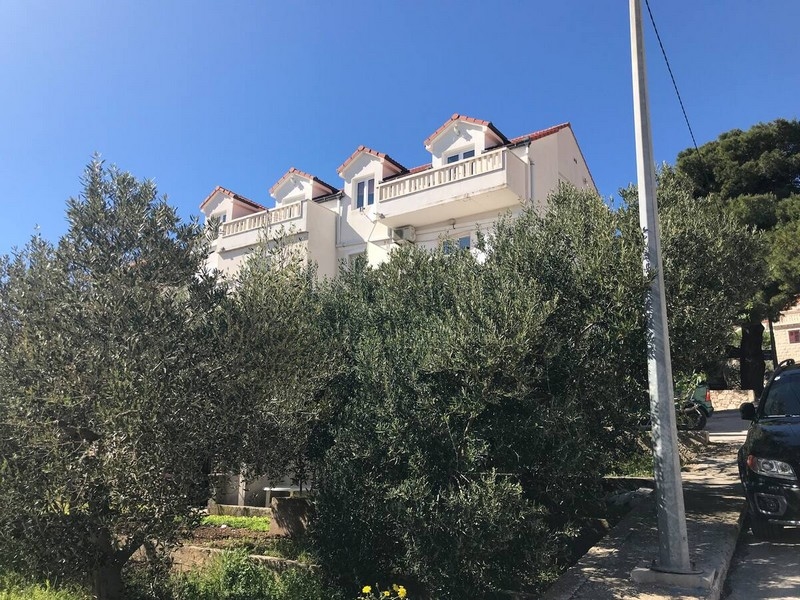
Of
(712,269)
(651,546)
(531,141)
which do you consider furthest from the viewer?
(531,141)

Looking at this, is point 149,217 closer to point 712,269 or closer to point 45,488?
point 45,488

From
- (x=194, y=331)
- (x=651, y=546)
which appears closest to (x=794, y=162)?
(x=651, y=546)

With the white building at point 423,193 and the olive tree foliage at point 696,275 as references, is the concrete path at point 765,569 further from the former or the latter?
the white building at point 423,193

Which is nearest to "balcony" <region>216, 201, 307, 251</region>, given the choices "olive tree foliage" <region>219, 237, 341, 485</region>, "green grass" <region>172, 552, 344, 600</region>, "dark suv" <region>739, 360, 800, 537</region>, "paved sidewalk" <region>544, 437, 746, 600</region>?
"olive tree foliage" <region>219, 237, 341, 485</region>

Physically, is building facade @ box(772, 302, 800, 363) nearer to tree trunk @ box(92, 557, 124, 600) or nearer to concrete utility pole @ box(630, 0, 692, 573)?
concrete utility pole @ box(630, 0, 692, 573)

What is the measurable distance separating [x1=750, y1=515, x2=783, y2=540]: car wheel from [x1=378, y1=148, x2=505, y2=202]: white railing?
33.0ft

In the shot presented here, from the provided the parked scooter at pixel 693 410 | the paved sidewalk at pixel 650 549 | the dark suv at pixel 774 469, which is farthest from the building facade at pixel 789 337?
the dark suv at pixel 774 469

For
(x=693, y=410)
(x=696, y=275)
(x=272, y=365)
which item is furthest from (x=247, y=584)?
(x=693, y=410)

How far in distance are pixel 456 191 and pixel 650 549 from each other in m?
11.1

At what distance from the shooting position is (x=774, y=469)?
6.02m

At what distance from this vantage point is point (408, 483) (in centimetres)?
538

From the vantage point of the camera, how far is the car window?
280 inches

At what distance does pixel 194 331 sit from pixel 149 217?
1.29 metres

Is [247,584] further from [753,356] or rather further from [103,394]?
[753,356]
